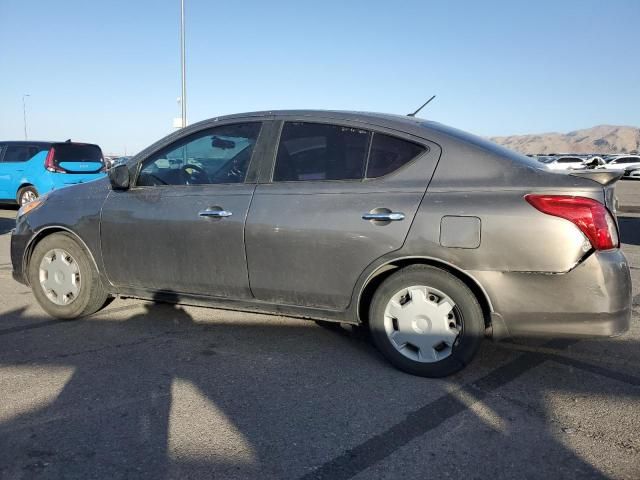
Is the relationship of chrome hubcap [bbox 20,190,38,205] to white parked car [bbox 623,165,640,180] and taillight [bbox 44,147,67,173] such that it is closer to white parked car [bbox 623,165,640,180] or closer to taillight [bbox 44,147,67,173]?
taillight [bbox 44,147,67,173]

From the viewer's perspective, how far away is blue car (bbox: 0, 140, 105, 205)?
11.2 m

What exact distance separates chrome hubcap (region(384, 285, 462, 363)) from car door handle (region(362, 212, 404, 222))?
17.5 inches

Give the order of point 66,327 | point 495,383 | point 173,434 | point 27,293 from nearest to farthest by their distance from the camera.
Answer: point 173,434 < point 495,383 < point 66,327 < point 27,293

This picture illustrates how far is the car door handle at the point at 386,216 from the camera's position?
128 inches

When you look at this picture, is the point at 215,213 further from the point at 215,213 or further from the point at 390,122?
the point at 390,122

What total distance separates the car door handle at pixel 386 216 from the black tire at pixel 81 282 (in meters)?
2.36

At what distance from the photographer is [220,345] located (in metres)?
3.89

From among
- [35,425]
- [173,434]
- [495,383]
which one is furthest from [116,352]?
[495,383]

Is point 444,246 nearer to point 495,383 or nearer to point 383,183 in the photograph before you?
point 383,183

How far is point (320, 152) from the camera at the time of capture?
364cm

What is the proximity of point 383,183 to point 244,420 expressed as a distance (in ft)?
5.40

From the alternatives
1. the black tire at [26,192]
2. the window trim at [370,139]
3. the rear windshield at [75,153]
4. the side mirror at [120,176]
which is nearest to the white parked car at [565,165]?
the window trim at [370,139]

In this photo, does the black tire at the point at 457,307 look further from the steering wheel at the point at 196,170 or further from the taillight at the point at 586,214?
the steering wheel at the point at 196,170

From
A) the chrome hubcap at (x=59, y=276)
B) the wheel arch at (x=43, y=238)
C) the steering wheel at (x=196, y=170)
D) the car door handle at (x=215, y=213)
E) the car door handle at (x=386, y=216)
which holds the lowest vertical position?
the chrome hubcap at (x=59, y=276)
